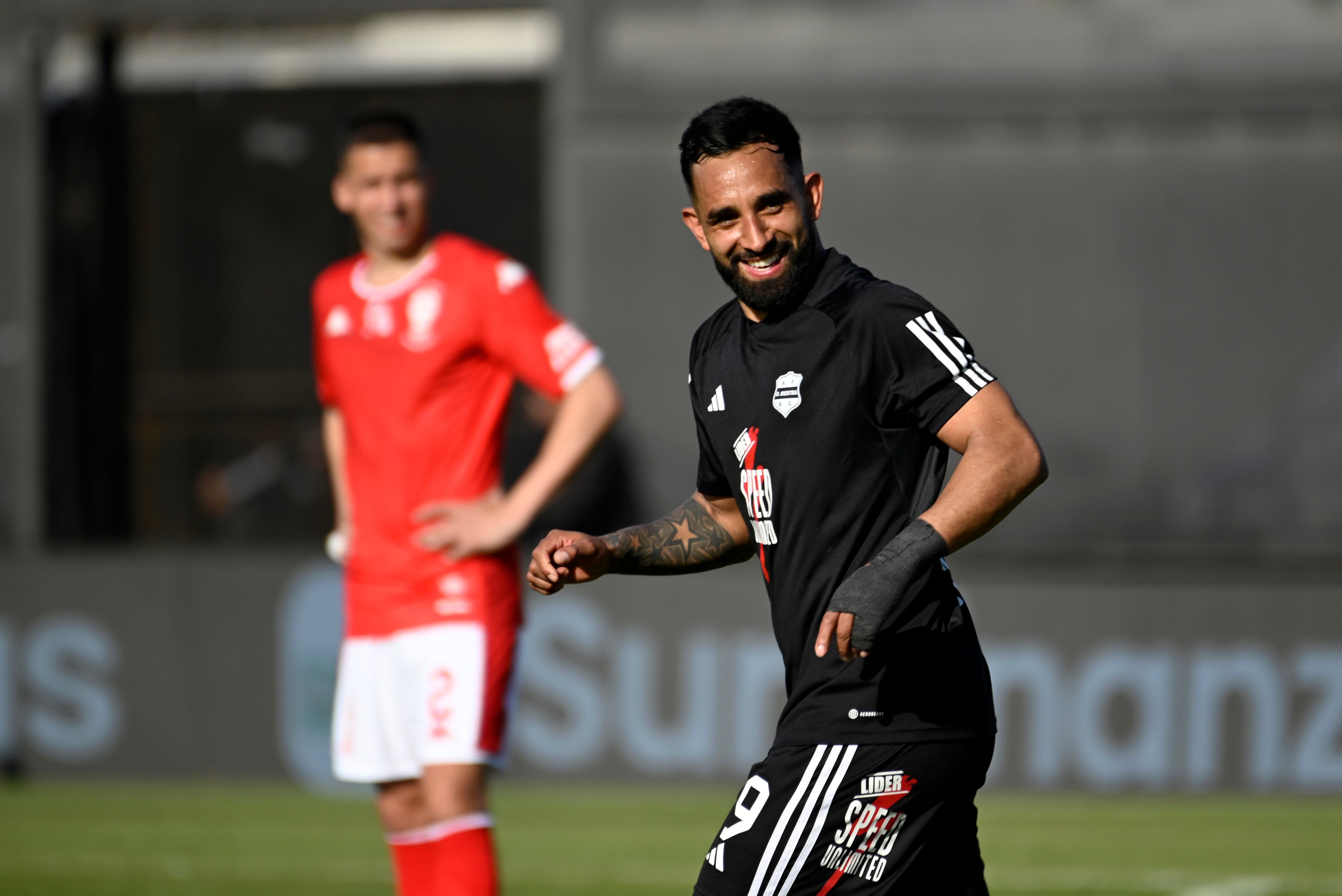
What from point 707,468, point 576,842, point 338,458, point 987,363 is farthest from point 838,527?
point 987,363

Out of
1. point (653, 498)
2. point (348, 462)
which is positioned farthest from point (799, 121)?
point (348, 462)

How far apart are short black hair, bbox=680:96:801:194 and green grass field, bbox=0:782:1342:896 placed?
161 inches

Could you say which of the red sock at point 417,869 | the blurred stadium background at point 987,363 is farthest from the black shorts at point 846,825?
the blurred stadium background at point 987,363

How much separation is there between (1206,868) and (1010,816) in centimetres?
153

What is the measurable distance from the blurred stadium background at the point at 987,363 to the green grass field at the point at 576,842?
0.07m

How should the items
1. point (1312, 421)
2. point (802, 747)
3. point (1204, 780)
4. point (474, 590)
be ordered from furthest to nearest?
point (1312, 421), point (1204, 780), point (474, 590), point (802, 747)

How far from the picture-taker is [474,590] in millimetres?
4852

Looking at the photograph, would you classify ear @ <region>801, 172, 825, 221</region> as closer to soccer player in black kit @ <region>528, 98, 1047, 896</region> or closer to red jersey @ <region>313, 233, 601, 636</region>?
soccer player in black kit @ <region>528, 98, 1047, 896</region>

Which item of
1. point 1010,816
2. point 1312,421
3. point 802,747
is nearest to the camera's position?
point 802,747

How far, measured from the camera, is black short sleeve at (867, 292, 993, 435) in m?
3.15

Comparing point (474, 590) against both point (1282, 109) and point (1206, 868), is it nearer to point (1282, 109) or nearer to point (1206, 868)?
point (1206, 868)

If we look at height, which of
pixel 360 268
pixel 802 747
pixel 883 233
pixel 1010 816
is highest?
pixel 883 233

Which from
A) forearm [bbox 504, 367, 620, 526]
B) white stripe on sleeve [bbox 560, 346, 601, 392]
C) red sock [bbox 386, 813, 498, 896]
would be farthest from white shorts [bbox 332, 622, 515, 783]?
white stripe on sleeve [bbox 560, 346, 601, 392]

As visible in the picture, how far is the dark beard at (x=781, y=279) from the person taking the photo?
3312 millimetres
